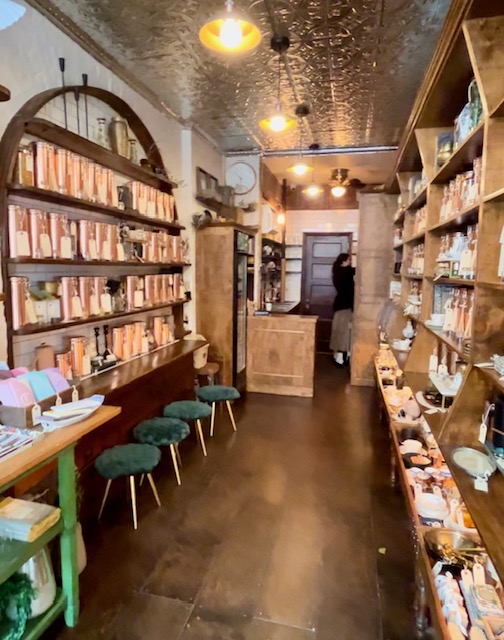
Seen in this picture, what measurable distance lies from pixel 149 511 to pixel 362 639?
4.74ft

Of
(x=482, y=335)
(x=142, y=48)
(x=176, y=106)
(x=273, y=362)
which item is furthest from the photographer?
(x=273, y=362)

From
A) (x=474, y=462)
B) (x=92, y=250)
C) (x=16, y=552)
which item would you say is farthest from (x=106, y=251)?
(x=474, y=462)

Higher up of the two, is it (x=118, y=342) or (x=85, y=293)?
(x=85, y=293)

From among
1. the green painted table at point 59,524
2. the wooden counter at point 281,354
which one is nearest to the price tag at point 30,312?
the green painted table at point 59,524

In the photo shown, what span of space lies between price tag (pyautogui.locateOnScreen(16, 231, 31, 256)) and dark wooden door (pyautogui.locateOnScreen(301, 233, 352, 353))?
6.15m

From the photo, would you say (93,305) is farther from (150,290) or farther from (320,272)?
(320,272)

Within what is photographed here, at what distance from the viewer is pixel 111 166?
3.11m

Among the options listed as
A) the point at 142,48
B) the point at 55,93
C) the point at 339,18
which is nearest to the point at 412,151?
the point at 339,18

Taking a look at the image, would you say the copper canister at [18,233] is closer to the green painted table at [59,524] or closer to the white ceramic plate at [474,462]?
the green painted table at [59,524]

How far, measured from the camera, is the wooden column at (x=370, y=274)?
524cm

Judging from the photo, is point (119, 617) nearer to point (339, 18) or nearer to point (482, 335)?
point (482, 335)

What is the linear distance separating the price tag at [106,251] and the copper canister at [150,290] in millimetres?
629

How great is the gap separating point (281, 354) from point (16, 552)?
12.4 feet

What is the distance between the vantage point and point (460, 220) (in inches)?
83.9
